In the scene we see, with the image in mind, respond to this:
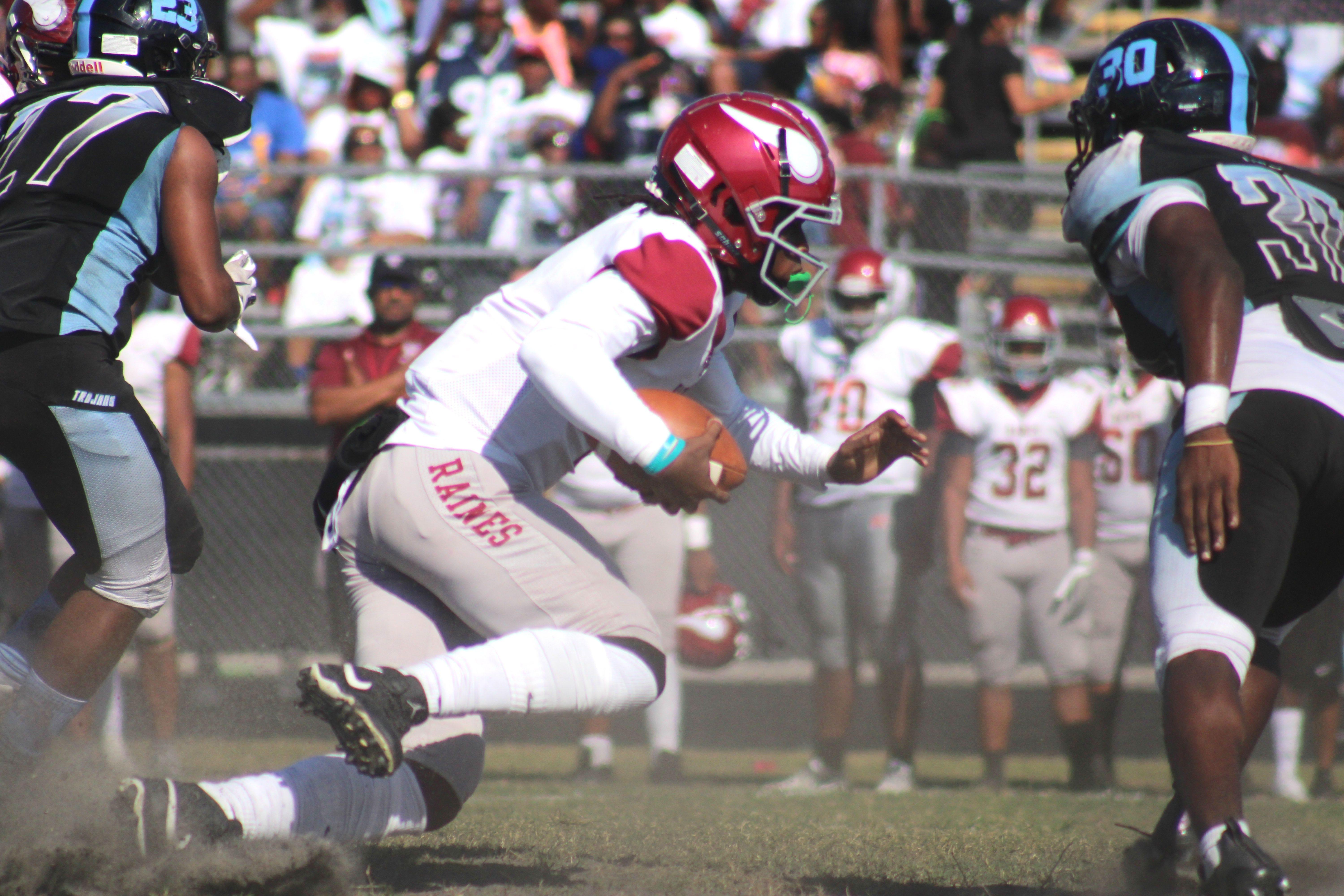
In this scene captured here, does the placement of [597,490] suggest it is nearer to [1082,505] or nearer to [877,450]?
[1082,505]

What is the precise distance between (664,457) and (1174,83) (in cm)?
153

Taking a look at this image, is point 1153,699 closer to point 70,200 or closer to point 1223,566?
point 1223,566

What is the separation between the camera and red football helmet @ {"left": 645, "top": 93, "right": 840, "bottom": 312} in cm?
327

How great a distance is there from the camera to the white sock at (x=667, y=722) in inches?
258

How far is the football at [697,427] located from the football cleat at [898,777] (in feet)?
12.2

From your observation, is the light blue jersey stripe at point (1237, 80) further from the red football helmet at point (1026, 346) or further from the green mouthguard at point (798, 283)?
the red football helmet at point (1026, 346)

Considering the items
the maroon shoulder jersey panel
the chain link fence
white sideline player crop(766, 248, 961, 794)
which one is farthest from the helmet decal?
the chain link fence

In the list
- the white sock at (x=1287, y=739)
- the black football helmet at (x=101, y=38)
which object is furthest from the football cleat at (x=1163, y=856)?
the white sock at (x=1287, y=739)

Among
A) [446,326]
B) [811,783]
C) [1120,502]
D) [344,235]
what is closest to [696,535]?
[811,783]

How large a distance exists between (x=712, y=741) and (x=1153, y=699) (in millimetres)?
2661

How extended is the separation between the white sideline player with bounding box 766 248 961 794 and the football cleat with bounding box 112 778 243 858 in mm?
4082

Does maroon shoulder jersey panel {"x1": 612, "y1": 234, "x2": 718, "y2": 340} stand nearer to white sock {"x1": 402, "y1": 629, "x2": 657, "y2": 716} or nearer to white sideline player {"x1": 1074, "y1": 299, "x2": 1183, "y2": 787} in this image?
white sock {"x1": 402, "y1": 629, "x2": 657, "y2": 716}

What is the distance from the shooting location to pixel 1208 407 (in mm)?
2941

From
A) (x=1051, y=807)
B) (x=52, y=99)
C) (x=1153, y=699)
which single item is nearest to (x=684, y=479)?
(x=52, y=99)
